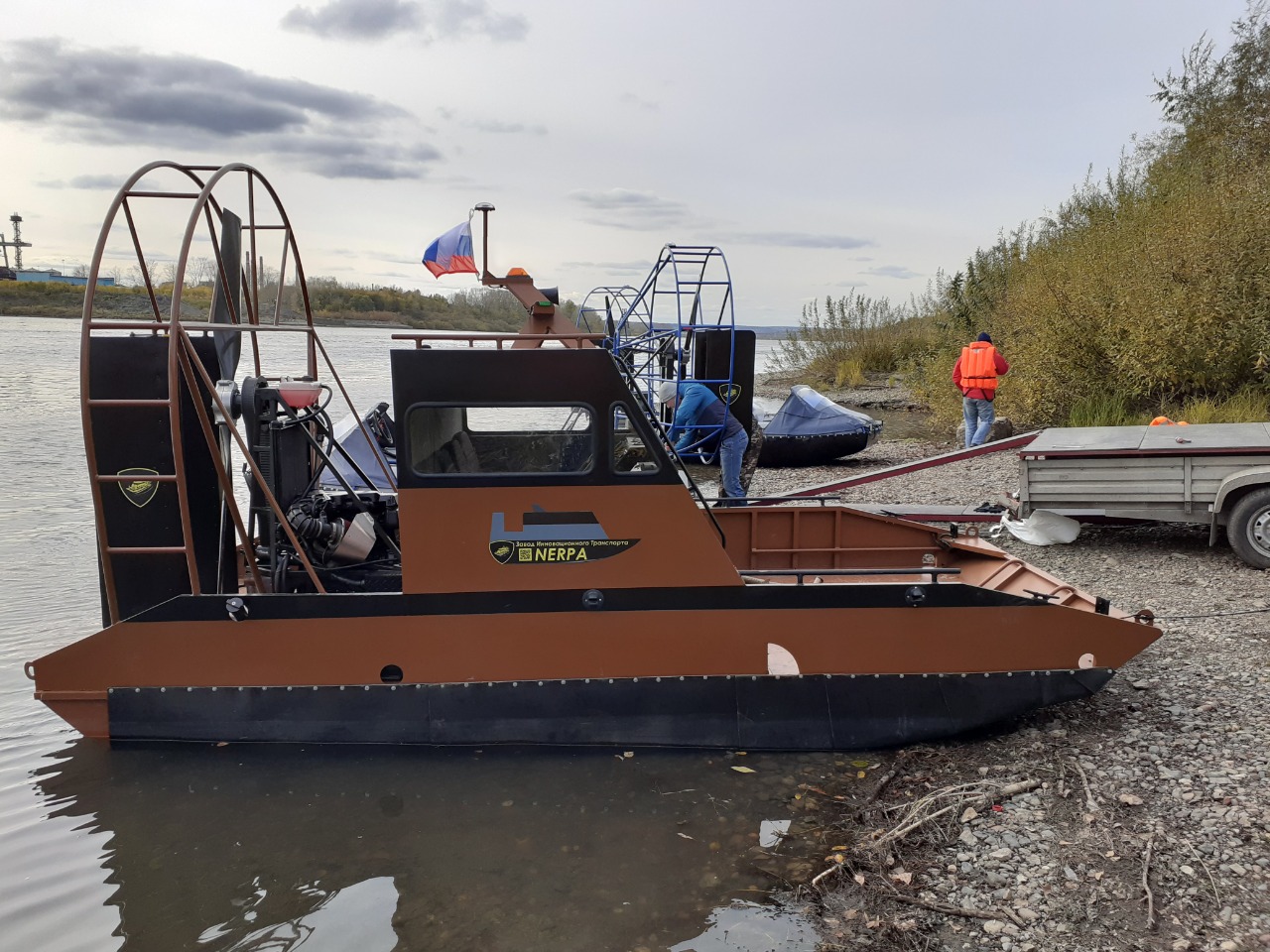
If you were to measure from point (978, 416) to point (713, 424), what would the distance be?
213 inches

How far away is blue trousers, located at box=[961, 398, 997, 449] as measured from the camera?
1267 centimetres

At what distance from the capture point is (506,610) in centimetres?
470

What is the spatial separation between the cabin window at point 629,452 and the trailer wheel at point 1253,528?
16.7ft

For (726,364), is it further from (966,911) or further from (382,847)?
(966,911)

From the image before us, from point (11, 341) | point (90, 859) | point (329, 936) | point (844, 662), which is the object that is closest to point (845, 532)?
point (844, 662)

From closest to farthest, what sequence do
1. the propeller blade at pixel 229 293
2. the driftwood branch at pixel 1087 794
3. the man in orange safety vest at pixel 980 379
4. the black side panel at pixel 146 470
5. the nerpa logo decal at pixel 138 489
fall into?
the driftwood branch at pixel 1087 794 < the black side panel at pixel 146 470 < the nerpa logo decal at pixel 138 489 < the propeller blade at pixel 229 293 < the man in orange safety vest at pixel 980 379

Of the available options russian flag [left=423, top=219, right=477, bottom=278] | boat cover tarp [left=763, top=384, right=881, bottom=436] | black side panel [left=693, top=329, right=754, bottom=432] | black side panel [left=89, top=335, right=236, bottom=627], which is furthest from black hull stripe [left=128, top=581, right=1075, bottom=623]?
boat cover tarp [left=763, top=384, right=881, bottom=436]

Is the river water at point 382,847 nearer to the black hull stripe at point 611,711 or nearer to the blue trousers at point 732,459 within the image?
the black hull stripe at point 611,711

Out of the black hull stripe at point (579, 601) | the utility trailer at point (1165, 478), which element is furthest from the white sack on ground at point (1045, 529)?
the black hull stripe at point (579, 601)

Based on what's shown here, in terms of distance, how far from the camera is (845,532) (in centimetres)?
616

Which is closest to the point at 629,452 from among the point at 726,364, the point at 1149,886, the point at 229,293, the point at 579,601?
the point at 579,601

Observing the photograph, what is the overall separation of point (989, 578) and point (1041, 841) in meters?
1.94

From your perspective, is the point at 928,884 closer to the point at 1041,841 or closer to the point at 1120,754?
the point at 1041,841

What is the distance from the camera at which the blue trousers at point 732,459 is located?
9734 mm
